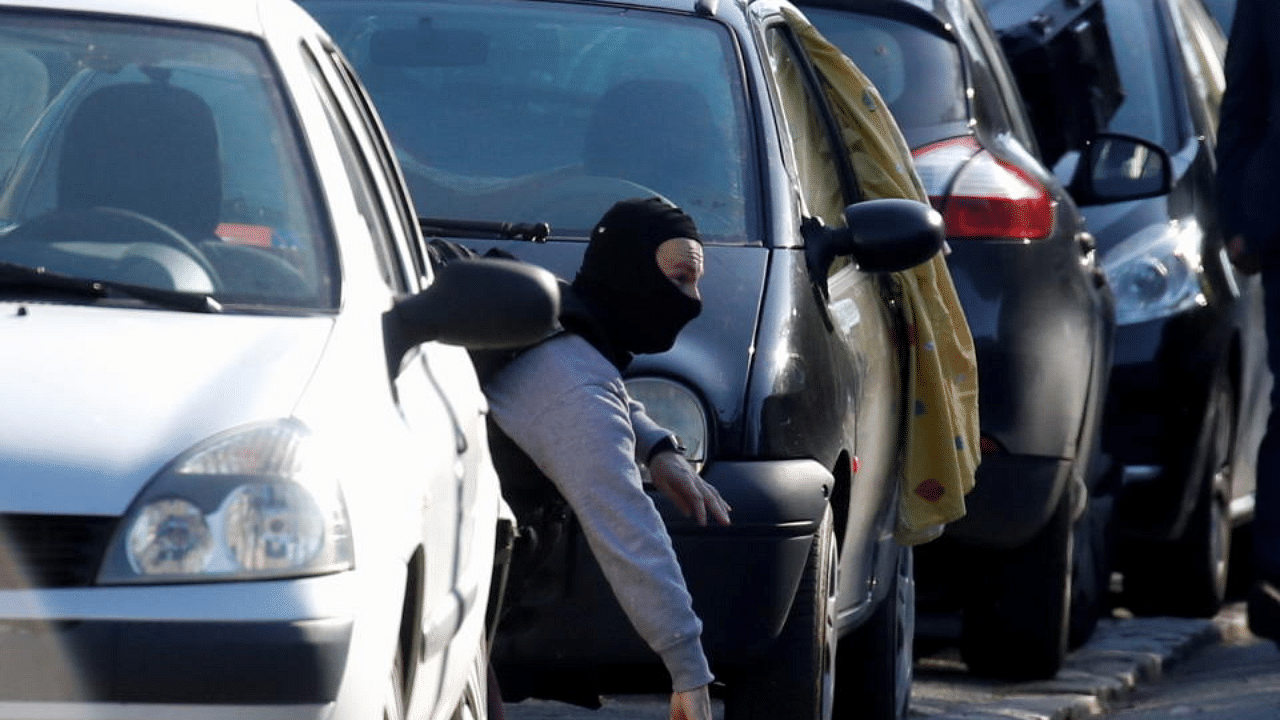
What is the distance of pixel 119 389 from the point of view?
404cm

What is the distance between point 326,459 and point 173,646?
354 mm

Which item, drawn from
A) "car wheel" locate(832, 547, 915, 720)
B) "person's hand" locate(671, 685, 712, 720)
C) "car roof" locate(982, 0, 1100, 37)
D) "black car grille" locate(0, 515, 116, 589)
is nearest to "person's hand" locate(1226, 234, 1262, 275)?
"car wheel" locate(832, 547, 915, 720)

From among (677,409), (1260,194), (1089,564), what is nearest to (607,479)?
(677,409)

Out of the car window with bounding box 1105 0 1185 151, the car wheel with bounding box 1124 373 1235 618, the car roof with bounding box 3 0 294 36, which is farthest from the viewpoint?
the car window with bounding box 1105 0 1185 151

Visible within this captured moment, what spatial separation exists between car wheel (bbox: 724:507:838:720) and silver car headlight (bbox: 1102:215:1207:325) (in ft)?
13.5

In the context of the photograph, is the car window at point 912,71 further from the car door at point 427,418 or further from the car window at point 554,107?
the car door at point 427,418

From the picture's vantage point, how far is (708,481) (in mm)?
5867

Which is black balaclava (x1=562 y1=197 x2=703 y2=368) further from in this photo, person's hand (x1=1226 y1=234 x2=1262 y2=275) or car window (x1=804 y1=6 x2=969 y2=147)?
car window (x1=804 y1=6 x2=969 y2=147)

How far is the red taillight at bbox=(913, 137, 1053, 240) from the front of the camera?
8.26m

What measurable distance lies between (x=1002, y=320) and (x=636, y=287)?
9.55ft

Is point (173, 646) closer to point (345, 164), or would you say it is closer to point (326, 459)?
point (326, 459)

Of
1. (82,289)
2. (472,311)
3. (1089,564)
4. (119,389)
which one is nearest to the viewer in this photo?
(119,389)

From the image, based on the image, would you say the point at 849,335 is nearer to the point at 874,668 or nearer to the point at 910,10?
the point at 874,668

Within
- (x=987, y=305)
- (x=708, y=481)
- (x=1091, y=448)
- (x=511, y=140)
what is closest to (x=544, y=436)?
(x=708, y=481)
